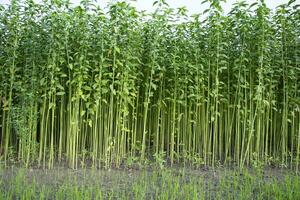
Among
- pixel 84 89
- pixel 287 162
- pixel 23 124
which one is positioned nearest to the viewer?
pixel 23 124

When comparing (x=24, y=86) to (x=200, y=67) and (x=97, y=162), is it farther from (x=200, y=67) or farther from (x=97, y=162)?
(x=200, y=67)

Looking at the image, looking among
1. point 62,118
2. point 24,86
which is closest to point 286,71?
point 62,118

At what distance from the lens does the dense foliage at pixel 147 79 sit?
522 centimetres

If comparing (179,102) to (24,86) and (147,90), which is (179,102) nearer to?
(147,90)

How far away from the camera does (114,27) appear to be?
5.21 meters

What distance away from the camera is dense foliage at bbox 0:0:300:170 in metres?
5.22

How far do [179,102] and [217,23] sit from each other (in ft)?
4.75

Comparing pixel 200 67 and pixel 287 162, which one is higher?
pixel 200 67

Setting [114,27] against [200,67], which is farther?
[200,67]

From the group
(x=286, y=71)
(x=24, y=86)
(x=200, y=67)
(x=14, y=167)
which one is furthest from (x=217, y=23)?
(x=14, y=167)

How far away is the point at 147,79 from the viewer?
18.7ft

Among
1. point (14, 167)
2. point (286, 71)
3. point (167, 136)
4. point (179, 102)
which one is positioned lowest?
point (14, 167)

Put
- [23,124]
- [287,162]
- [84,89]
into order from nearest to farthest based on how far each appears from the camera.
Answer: [23,124], [84,89], [287,162]

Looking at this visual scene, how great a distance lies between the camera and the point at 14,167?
5.23m
